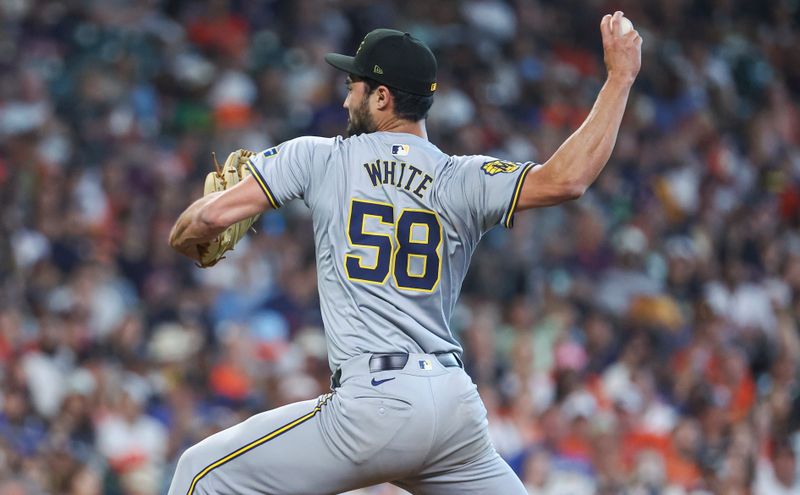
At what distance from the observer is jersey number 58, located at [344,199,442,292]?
3797mm

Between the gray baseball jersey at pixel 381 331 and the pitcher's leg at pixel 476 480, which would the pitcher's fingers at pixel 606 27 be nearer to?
the gray baseball jersey at pixel 381 331

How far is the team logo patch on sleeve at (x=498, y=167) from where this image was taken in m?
3.76

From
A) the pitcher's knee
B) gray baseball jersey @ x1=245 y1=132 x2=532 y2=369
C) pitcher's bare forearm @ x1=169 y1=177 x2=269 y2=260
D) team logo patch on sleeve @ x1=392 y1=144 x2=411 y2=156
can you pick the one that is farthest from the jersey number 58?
the pitcher's knee

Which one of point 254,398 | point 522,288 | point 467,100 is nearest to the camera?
point 254,398

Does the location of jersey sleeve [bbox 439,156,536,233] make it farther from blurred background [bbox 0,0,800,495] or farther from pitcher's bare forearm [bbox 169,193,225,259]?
blurred background [bbox 0,0,800,495]

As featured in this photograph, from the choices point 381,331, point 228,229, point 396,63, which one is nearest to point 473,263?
point 228,229

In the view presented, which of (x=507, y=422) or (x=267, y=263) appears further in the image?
(x=267, y=263)

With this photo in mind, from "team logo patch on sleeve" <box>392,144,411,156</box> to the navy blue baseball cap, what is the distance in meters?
0.17

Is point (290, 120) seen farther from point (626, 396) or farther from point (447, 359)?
point (447, 359)

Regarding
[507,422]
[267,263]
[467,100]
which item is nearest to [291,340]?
[267,263]

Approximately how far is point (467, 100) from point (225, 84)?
7.47 feet

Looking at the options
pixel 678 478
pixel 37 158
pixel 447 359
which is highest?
pixel 37 158

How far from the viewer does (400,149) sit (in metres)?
3.88

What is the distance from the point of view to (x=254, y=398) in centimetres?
862
